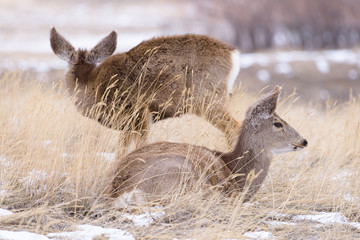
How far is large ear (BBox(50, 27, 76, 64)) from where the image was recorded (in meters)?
6.74

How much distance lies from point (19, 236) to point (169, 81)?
9.86 feet

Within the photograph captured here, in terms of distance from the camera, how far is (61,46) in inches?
270

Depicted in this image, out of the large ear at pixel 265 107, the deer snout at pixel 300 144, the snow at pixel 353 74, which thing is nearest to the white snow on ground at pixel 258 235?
the deer snout at pixel 300 144

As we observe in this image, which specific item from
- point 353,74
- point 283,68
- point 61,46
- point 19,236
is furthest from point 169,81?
point 283,68

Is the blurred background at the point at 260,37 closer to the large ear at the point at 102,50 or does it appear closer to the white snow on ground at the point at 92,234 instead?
the large ear at the point at 102,50

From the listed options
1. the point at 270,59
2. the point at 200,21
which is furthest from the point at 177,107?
the point at 200,21

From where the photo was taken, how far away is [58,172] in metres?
5.07

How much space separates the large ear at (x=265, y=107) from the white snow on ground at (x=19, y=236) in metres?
2.41

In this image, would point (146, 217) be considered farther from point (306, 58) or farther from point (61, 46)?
point (306, 58)

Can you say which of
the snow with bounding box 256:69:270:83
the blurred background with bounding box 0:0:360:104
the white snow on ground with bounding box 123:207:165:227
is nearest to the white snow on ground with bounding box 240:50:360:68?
the blurred background with bounding box 0:0:360:104

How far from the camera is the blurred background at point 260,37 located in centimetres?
1883

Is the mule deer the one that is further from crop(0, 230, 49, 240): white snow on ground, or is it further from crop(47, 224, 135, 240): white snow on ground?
crop(0, 230, 49, 240): white snow on ground

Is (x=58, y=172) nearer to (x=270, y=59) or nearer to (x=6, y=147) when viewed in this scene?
(x=6, y=147)

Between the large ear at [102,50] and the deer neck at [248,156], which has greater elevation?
the large ear at [102,50]
